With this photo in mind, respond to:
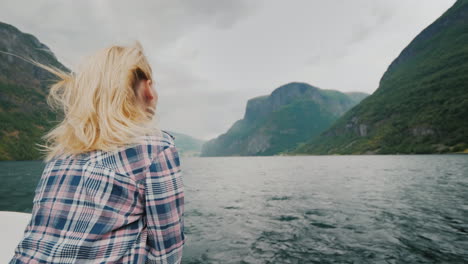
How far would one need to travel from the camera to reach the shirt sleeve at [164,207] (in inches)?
71.9

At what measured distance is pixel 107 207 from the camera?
1751 millimetres

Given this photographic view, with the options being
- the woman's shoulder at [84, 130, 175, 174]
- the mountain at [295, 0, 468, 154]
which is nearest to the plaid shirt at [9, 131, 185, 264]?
the woman's shoulder at [84, 130, 175, 174]

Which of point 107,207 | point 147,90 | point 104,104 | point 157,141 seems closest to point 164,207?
point 107,207

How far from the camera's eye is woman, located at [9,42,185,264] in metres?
1.75

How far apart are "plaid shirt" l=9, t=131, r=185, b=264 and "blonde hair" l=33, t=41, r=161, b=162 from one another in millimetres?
113

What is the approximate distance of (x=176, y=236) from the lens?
2.04 metres

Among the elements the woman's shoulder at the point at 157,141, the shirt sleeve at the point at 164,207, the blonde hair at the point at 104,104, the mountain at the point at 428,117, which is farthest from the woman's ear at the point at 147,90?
the mountain at the point at 428,117

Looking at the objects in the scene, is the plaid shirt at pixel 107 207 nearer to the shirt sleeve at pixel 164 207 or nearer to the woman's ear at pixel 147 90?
the shirt sleeve at pixel 164 207

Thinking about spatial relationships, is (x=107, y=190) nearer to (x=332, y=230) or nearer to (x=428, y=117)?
(x=332, y=230)

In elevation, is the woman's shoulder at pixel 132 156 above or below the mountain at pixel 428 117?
below

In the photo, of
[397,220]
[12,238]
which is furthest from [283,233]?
[12,238]

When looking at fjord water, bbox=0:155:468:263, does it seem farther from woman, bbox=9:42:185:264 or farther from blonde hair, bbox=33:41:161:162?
blonde hair, bbox=33:41:161:162

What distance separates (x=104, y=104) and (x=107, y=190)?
75 centimetres

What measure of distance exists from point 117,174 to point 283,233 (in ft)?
35.1
